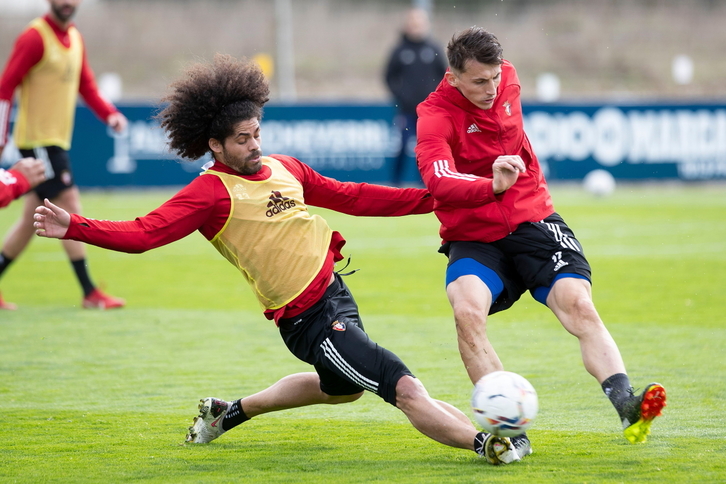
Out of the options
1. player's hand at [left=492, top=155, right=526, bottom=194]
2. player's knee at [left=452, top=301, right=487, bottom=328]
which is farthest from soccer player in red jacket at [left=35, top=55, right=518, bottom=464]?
player's hand at [left=492, top=155, right=526, bottom=194]

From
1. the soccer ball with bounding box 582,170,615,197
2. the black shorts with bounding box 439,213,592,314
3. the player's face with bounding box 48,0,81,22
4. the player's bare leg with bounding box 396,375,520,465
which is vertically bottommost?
the soccer ball with bounding box 582,170,615,197

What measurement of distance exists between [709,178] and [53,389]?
15876 mm

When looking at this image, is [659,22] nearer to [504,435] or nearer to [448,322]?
[448,322]

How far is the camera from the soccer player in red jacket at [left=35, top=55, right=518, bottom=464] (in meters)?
4.29

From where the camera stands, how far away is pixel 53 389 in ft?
19.2

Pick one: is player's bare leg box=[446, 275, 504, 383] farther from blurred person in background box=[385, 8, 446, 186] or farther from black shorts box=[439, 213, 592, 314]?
blurred person in background box=[385, 8, 446, 186]

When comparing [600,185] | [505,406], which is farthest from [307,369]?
[600,185]

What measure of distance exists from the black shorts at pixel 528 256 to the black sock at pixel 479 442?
768 mm

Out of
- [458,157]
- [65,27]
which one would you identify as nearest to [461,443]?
[458,157]

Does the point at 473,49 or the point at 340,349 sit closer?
the point at 340,349

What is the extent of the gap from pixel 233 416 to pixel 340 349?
80cm

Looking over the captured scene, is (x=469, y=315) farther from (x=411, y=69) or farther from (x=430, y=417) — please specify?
(x=411, y=69)

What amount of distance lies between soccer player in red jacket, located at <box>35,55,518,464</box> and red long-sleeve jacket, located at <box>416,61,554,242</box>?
0.85 ft

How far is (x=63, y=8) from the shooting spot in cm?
833
